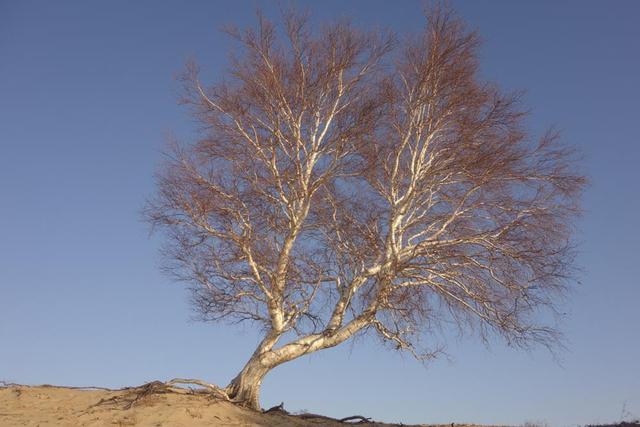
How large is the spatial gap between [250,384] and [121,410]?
2.68 metres

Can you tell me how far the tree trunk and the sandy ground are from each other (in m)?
0.61

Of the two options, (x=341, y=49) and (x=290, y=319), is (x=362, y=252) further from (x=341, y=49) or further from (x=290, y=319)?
(x=341, y=49)

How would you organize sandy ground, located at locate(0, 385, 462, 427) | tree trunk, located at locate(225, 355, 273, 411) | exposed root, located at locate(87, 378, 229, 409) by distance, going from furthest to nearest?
tree trunk, located at locate(225, 355, 273, 411) → exposed root, located at locate(87, 378, 229, 409) → sandy ground, located at locate(0, 385, 462, 427)

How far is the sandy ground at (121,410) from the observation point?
43.3 ft

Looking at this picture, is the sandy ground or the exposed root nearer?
the sandy ground

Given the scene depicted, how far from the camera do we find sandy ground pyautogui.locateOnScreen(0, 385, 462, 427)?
1319 cm

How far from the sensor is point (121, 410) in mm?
13828

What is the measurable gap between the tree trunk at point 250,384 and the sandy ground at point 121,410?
61 cm

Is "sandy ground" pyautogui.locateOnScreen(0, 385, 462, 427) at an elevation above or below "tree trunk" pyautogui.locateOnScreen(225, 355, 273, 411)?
below

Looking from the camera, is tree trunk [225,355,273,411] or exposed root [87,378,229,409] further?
tree trunk [225,355,273,411]

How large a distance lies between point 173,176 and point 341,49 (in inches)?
183

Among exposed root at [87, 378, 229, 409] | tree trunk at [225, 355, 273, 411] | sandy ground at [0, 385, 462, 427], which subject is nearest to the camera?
sandy ground at [0, 385, 462, 427]

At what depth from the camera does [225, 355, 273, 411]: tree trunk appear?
598 inches

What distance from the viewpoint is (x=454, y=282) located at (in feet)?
51.1
